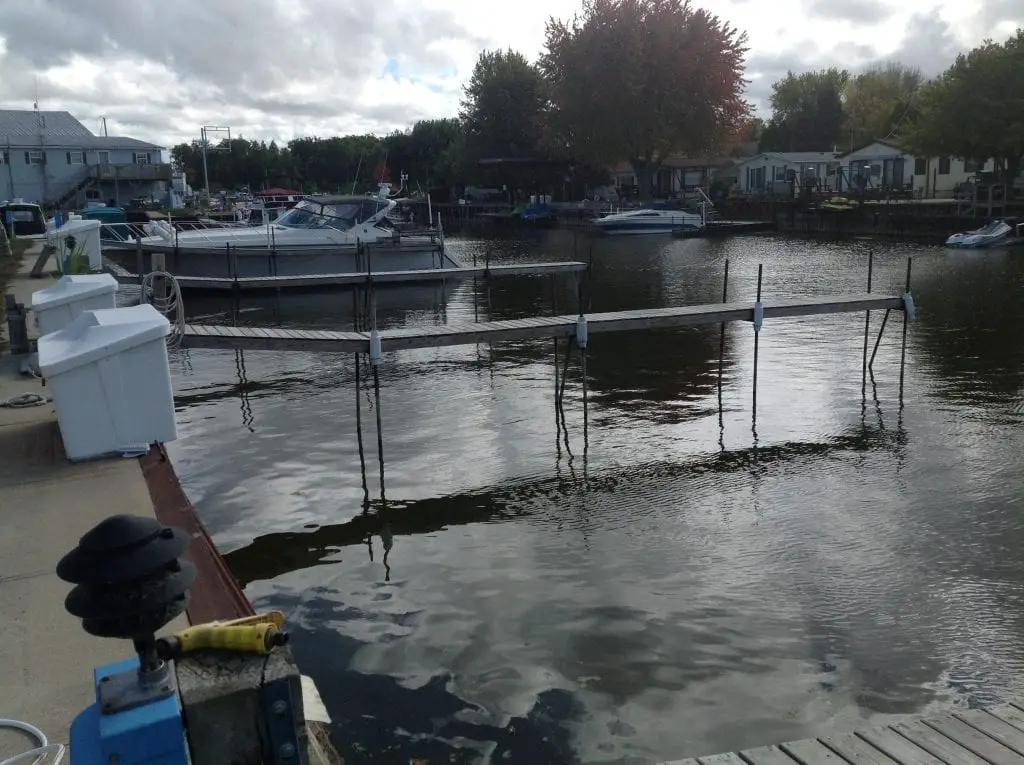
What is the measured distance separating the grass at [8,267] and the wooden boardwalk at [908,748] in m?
12.5

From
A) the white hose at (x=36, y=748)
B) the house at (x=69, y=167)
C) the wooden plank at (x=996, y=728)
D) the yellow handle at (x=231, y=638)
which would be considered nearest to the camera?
the yellow handle at (x=231, y=638)

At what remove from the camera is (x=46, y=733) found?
13.2ft

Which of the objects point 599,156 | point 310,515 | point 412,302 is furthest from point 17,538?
point 599,156

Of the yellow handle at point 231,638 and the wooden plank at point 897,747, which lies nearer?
the yellow handle at point 231,638

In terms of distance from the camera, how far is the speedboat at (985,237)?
3975 cm

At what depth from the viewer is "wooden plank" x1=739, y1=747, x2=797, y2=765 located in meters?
4.64

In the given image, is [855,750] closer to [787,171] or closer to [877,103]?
[787,171]

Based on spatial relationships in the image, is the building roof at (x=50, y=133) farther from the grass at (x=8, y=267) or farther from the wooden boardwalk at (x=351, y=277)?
the wooden boardwalk at (x=351, y=277)

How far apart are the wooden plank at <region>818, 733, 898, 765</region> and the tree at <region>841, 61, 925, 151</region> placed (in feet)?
250

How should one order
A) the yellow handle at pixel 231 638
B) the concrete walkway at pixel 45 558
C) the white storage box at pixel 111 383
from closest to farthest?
the yellow handle at pixel 231 638, the concrete walkway at pixel 45 558, the white storage box at pixel 111 383

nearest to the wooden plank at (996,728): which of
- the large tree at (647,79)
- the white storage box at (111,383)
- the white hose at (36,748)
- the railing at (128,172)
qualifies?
the white hose at (36,748)

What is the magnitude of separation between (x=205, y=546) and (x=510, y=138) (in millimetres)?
72971

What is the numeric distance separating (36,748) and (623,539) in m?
6.20

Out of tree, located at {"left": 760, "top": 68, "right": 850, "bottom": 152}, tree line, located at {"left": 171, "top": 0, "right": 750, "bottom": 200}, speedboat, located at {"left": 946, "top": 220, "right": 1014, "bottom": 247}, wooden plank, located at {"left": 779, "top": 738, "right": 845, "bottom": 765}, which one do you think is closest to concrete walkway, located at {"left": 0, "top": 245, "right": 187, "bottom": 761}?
wooden plank, located at {"left": 779, "top": 738, "right": 845, "bottom": 765}
